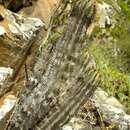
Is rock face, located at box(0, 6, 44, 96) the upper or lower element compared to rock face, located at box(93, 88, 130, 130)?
upper

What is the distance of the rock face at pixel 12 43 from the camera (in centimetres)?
659

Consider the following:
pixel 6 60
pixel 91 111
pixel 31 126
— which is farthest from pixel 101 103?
pixel 31 126

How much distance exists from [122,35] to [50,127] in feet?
27.1

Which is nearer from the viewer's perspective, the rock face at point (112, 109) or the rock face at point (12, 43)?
the rock face at point (12, 43)

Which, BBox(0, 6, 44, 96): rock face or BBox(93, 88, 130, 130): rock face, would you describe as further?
BBox(93, 88, 130, 130): rock face

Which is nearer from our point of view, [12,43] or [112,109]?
[12,43]

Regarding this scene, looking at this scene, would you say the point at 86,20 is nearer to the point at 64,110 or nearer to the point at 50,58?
the point at 50,58

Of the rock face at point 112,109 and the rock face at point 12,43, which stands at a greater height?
the rock face at point 12,43

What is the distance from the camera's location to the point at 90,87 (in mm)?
4676

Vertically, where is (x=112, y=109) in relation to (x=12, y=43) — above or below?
below

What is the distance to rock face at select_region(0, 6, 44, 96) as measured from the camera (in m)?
6.59

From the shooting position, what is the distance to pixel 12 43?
23.9ft

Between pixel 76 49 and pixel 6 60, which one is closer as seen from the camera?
pixel 76 49

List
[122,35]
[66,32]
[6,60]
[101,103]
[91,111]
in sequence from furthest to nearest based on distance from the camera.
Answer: [122,35] < [101,103] < [91,111] < [6,60] < [66,32]
